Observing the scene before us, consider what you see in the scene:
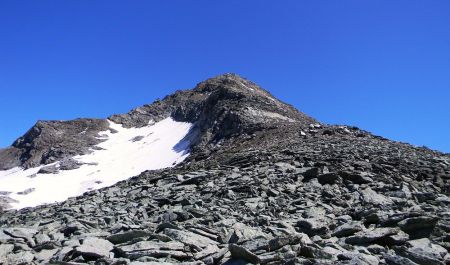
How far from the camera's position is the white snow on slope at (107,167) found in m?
49.7

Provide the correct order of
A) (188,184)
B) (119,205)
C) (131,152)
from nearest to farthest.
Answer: (119,205) → (188,184) → (131,152)

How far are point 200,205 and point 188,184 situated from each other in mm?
5063

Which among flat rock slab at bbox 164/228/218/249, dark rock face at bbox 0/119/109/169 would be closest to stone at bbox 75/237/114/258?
flat rock slab at bbox 164/228/218/249

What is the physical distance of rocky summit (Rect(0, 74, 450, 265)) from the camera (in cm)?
956

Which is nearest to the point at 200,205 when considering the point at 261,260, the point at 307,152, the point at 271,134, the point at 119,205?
the point at 119,205

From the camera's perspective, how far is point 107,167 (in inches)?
2328

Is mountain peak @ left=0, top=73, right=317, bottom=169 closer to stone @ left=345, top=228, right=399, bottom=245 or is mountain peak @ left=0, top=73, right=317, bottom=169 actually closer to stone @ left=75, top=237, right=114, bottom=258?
stone @ left=75, top=237, right=114, bottom=258

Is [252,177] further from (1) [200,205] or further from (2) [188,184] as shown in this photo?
(1) [200,205]

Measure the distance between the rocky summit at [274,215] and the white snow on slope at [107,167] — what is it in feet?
80.9

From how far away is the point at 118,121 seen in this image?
292ft

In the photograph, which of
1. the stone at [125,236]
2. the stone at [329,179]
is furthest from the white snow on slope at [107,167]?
the stone at [125,236]

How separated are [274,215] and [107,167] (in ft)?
159

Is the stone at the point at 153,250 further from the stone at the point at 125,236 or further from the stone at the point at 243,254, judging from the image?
the stone at the point at 243,254

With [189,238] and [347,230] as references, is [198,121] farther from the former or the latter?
[189,238]
